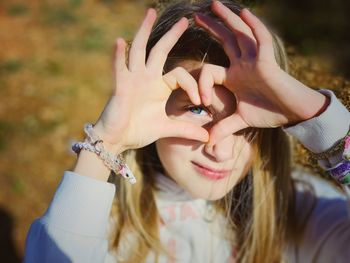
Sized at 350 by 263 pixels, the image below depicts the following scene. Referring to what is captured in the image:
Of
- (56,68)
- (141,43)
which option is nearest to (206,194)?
(141,43)

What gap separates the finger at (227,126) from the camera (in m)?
1.41

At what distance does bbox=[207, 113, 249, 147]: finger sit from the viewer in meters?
1.41

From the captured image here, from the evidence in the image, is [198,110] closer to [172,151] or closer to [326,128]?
[172,151]

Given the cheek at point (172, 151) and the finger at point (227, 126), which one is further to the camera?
the cheek at point (172, 151)

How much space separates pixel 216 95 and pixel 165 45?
22 centimetres

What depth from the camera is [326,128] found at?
1.36 metres

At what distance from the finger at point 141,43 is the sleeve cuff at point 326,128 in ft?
1.58

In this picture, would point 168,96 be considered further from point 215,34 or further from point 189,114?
point 215,34

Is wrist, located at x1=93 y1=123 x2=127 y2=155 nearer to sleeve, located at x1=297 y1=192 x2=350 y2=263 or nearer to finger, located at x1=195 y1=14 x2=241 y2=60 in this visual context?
finger, located at x1=195 y1=14 x2=241 y2=60

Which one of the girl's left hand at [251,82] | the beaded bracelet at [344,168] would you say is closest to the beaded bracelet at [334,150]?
the beaded bracelet at [344,168]

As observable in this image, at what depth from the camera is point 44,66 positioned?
4305mm

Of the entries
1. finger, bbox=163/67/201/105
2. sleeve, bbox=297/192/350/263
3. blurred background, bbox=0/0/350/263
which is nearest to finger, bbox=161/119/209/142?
finger, bbox=163/67/201/105

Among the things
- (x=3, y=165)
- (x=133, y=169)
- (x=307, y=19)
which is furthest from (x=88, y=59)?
(x=133, y=169)

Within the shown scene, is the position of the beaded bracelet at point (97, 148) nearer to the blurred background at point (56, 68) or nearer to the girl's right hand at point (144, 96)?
the girl's right hand at point (144, 96)
